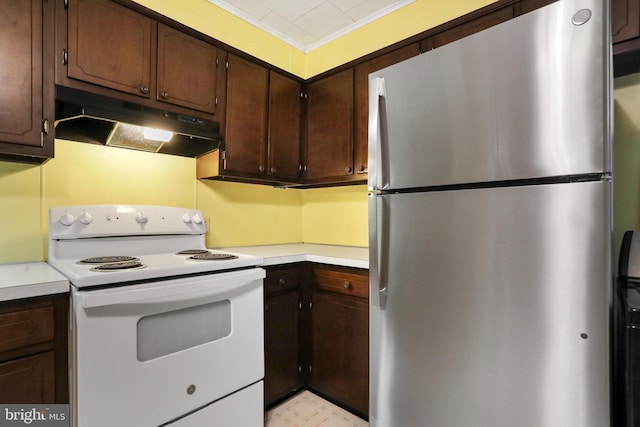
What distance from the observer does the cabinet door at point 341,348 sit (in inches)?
68.3

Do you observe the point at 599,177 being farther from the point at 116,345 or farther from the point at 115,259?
the point at 115,259

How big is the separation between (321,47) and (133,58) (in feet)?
5.05

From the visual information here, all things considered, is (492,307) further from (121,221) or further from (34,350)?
(121,221)

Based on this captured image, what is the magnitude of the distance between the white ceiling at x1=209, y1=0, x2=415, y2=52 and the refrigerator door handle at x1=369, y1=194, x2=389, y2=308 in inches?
62.6

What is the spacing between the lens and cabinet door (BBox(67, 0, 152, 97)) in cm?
140

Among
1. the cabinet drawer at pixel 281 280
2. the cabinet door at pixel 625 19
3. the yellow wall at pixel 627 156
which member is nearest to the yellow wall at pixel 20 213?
the cabinet drawer at pixel 281 280

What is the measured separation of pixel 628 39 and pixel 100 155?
240cm

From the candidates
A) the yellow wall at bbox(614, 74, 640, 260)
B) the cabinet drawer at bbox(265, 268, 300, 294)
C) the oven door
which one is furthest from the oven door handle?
the yellow wall at bbox(614, 74, 640, 260)

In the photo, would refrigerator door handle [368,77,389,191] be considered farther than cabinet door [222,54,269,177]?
No

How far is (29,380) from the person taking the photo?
1065mm

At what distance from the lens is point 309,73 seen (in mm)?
2756

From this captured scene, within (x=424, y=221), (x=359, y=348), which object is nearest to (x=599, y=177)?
(x=424, y=221)

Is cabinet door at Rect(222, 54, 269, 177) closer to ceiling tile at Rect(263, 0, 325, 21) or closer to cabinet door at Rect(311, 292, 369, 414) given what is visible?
ceiling tile at Rect(263, 0, 325, 21)

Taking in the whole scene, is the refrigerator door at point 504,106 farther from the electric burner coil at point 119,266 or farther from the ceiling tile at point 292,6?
the ceiling tile at point 292,6
